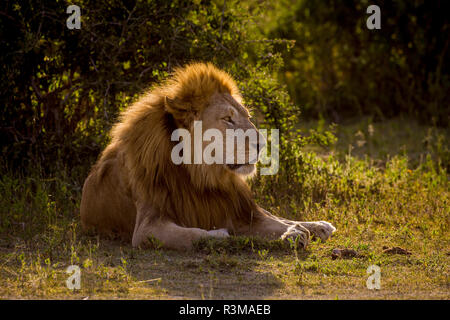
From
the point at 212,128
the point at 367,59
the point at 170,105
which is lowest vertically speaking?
the point at 212,128

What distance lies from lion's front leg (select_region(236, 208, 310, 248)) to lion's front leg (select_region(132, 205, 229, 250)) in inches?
11.1

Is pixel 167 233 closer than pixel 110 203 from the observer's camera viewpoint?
Yes

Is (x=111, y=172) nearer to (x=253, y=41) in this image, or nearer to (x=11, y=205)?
(x=11, y=205)

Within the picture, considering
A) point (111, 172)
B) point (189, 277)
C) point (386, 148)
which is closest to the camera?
point (189, 277)

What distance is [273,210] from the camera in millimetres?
6578

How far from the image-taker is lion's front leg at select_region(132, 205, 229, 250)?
16.3 feet

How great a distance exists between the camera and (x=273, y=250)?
504cm

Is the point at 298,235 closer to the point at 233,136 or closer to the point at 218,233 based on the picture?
the point at 218,233

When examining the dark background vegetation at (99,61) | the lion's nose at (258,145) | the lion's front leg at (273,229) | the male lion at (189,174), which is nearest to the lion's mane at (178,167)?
the male lion at (189,174)

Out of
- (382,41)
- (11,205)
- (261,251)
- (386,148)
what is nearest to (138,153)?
(261,251)

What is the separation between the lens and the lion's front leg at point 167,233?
4.97 m

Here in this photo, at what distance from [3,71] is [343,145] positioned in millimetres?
5059

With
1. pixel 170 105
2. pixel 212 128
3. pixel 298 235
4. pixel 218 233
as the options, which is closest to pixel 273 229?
pixel 298 235

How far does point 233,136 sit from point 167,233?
0.88m
